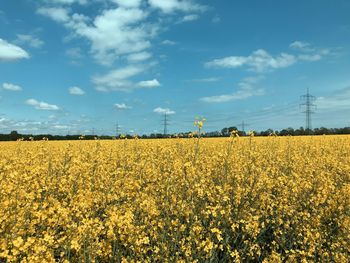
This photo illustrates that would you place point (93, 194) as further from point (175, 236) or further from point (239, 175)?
point (239, 175)

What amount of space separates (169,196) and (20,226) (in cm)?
223

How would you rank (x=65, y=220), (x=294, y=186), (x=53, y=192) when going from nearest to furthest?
(x=65, y=220) → (x=53, y=192) → (x=294, y=186)

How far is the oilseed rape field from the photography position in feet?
13.2

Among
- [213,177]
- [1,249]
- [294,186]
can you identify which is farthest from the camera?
[213,177]

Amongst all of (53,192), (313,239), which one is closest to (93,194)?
(53,192)

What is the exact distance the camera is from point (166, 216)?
5.06 meters

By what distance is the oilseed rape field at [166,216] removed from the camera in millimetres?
4020

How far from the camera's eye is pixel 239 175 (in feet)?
22.7

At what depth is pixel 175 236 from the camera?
4461 mm

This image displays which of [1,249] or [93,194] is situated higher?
[93,194]

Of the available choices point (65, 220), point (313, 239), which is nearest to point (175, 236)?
point (65, 220)

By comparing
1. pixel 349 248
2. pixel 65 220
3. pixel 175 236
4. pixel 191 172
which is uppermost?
pixel 191 172

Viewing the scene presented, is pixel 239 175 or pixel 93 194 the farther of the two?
pixel 239 175

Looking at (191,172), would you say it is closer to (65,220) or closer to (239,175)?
(239,175)
